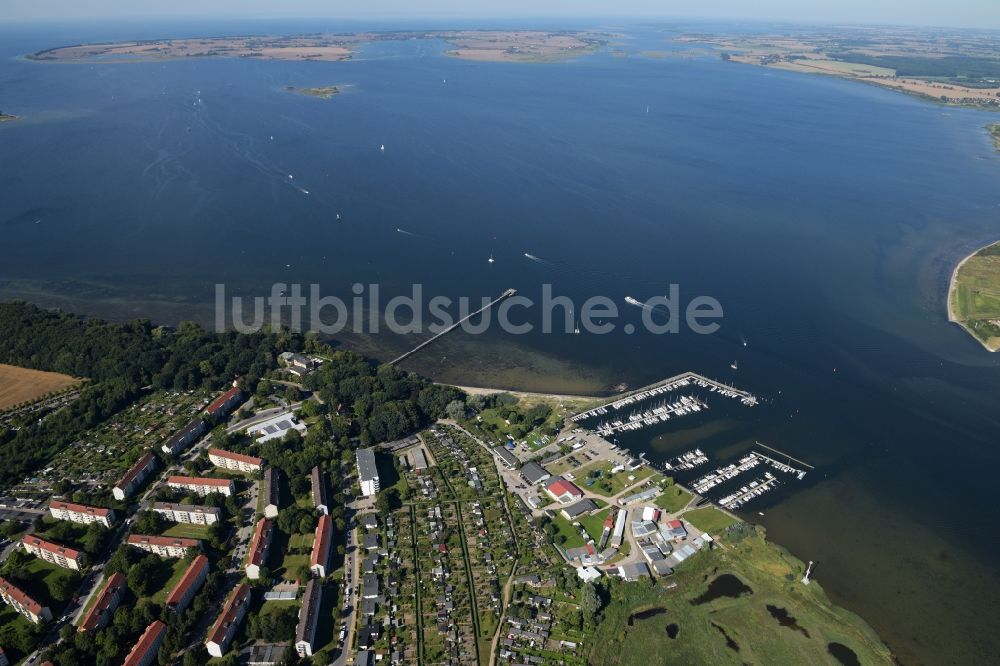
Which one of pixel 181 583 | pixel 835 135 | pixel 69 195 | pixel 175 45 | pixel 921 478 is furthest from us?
pixel 175 45

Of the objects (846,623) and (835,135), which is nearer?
(846,623)

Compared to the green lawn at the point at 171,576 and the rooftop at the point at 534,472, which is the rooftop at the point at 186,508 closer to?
the green lawn at the point at 171,576

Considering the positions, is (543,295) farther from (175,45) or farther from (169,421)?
(175,45)

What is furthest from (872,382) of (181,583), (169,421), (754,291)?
(169,421)

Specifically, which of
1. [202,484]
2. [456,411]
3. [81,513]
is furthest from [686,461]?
[81,513]

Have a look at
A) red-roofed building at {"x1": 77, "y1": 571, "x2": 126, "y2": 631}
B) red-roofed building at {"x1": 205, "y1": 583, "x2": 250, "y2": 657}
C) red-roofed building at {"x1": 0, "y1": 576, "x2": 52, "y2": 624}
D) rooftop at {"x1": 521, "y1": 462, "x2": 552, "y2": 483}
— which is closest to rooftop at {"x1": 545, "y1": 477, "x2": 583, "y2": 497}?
rooftop at {"x1": 521, "y1": 462, "x2": 552, "y2": 483}

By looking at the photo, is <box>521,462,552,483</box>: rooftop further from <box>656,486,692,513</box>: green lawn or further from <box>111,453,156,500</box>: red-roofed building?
<box>111,453,156,500</box>: red-roofed building
